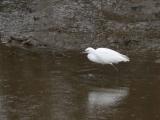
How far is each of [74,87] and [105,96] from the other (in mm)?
859

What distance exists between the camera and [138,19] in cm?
1634

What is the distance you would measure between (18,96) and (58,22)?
19.8 feet

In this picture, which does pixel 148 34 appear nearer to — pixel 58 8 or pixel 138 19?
pixel 138 19

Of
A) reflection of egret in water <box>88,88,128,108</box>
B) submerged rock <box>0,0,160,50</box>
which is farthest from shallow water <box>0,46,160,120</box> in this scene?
submerged rock <box>0,0,160,50</box>

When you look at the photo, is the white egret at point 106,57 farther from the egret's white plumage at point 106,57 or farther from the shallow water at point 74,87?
the shallow water at point 74,87

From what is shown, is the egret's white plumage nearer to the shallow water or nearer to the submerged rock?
the shallow water

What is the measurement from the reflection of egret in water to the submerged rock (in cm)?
363

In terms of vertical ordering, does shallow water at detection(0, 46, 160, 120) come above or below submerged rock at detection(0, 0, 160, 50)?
below

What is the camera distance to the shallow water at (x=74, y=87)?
9719mm

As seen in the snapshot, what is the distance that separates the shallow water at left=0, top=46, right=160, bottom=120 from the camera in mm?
9719

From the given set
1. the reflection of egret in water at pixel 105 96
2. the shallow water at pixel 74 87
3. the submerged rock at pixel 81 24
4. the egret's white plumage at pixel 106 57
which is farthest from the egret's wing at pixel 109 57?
the submerged rock at pixel 81 24

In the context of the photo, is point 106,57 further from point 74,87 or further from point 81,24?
point 81,24

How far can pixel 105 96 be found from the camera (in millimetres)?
10750

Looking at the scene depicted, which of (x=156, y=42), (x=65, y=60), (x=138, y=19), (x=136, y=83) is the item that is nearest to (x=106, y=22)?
→ (x=138, y=19)
